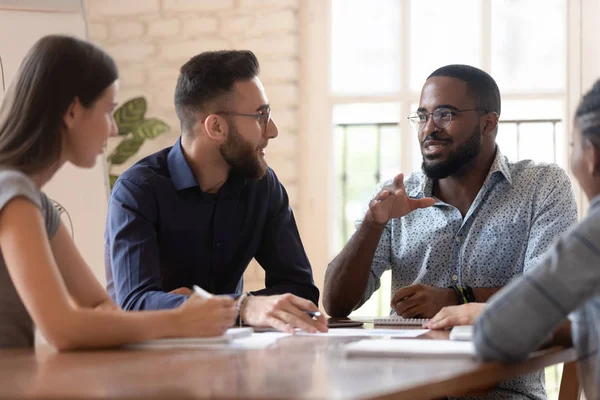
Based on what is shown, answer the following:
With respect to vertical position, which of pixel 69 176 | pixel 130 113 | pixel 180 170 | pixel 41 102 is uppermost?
pixel 41 102

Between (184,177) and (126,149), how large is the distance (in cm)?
176

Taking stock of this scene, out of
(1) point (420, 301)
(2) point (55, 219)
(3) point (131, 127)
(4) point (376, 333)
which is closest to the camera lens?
(2) point (55, 219)

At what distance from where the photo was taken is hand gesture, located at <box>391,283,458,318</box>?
214 cm

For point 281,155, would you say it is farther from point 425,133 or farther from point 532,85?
point 425,133

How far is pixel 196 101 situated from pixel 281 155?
145 cm

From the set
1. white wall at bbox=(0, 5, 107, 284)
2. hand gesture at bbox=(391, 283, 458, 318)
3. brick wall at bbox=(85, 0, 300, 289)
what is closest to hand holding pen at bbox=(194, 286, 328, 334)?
hand gesture at bbox=(391, 283, 458, 318)

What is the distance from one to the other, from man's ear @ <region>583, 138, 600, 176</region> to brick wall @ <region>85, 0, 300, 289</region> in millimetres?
2607

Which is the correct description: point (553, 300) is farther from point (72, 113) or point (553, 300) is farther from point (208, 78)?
point (208, 78)

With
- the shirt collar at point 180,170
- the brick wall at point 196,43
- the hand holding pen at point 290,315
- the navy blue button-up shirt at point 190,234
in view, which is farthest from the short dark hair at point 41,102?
the brick wall at point 196,43

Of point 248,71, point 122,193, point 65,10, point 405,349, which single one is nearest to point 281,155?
point 65,10

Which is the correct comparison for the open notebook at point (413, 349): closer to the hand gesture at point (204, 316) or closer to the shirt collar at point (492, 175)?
the hand gesture at point (204, 316)

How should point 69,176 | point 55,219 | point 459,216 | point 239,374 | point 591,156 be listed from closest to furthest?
point 239,374 → point 591,156 → point 55,219 → point 459,216 → point 69,176

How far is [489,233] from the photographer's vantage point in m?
2.41

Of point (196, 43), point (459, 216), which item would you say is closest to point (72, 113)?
point (459, 216)
